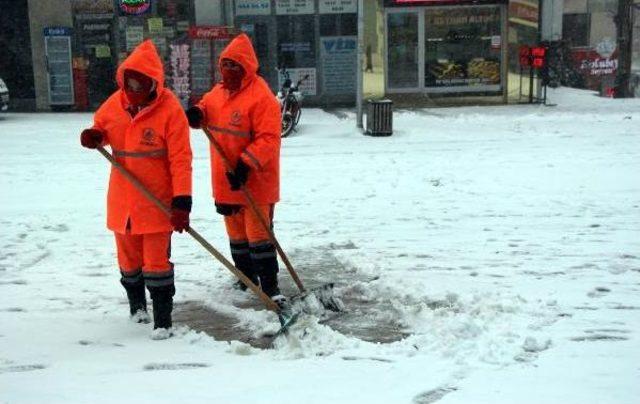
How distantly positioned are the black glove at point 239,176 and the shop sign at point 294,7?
15477 mm

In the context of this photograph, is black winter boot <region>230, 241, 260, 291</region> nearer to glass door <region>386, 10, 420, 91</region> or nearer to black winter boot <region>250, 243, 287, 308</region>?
black winter boot <region>250, 243, 287, 308</region>

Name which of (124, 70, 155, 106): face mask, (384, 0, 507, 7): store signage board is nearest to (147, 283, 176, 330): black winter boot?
(124, 70, 155, 106): face mask

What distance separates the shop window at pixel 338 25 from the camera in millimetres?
19469

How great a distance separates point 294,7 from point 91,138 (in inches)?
628

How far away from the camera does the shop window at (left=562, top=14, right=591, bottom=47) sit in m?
27.6

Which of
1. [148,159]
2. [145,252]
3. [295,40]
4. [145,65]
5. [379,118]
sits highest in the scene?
[295,40]

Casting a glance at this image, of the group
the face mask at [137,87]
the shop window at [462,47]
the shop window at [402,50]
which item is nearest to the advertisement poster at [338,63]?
the shop window at [402,50]

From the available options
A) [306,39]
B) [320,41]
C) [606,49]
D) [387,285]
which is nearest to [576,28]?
[606,49]

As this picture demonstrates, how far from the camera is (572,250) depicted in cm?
638

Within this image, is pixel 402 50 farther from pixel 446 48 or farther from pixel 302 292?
pixel 302 292

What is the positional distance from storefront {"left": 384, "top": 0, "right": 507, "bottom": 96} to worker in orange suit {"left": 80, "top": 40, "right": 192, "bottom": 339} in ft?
Answer: 51.0

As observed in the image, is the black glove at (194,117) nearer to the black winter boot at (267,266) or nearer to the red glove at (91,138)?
the red glove at (91,138)

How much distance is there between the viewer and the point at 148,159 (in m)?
4.39

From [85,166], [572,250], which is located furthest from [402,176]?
[85,166]
